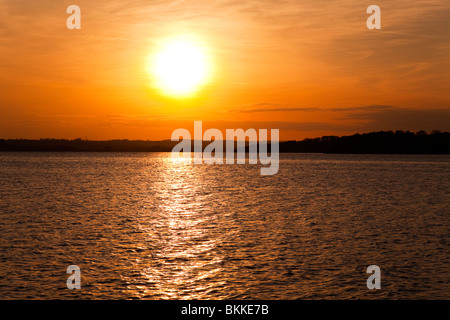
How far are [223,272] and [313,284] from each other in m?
5.08

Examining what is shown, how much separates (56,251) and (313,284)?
56.8ft

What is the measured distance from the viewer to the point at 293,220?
1784 inches

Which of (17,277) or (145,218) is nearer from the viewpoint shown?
(17,277)

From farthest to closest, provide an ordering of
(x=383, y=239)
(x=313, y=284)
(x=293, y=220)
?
(x=293, y=220)
(x=383, y=239)
(x=313, y=284)

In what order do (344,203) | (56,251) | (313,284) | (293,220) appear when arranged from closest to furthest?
(313,284), (56,251), (293,220), (344,203)

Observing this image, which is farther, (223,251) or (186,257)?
(223,251)
